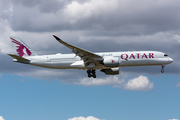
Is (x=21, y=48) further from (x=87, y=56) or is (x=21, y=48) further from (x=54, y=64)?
(x=87, y=56)

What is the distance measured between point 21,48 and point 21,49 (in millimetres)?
272

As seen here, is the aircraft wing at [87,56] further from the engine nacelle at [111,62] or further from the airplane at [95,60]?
the engine nacelle at [111,62]

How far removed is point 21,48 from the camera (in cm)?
6919

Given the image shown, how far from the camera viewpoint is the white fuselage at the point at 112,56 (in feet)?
202

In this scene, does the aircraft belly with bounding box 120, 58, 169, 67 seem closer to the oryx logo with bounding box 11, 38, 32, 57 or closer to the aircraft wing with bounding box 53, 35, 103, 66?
the aircraft wing with bounding box 53, 35, 103, 66

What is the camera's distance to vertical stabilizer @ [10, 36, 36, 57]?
68.2 metres

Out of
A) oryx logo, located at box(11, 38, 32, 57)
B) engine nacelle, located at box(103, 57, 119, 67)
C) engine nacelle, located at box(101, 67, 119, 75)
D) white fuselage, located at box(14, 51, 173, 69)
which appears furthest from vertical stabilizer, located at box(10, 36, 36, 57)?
engine nacelle, located at box(103, 57, 119, 67)

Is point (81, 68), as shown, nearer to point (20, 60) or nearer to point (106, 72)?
point (106, 72)

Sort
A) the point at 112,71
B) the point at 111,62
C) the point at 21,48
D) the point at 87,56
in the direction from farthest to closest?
the point at 21,48
the point at 112,71
the point at 87,56
the point at 111,62

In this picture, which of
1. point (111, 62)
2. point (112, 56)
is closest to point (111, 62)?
point (111, 62)

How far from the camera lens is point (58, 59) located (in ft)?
210

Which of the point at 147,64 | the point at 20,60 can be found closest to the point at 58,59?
the point at 20,60

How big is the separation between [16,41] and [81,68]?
1781cm

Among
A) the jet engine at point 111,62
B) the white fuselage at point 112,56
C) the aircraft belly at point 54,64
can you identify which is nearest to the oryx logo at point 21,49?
the white fuselage at point 112,56
